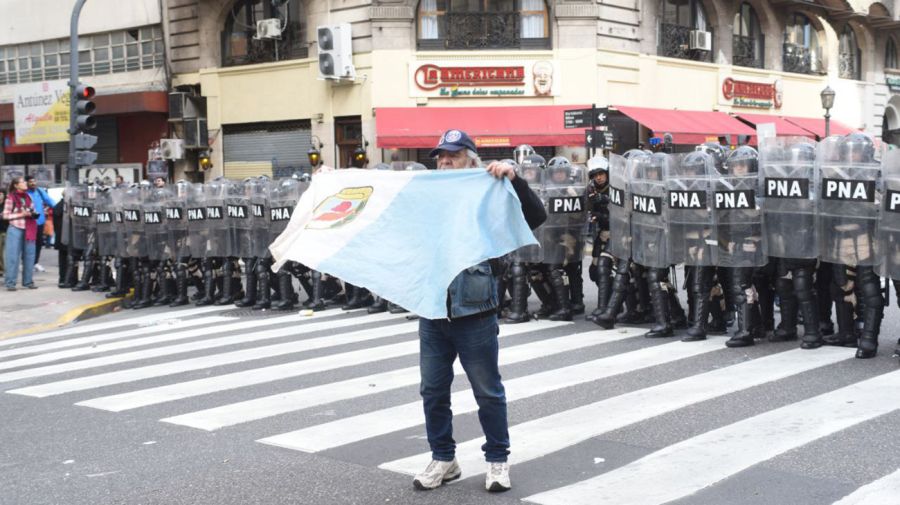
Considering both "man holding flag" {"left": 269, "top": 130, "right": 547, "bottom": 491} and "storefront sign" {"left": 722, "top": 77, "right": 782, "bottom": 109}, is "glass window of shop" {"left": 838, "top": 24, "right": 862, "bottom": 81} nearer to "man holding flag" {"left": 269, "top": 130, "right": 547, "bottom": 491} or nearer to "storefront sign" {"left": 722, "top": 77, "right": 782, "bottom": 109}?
"storefront sign" {"left": 722, "top": 77, "right": 782, "bottom": 109}

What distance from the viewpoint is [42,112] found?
102 feet

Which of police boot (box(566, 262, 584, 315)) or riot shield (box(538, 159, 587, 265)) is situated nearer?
riot shield (box(538, 159, 587, 265))

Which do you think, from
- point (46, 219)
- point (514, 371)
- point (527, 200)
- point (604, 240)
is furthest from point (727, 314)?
point (46, 219)

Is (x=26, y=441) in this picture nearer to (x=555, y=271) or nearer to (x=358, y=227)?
(x=358, y=227)

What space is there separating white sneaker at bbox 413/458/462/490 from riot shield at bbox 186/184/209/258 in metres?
10.0

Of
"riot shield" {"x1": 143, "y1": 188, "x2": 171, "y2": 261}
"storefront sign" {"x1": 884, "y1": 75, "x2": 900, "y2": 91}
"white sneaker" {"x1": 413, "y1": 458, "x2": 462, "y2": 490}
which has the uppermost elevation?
"storefront sign" {"x1": 884, "y1": 75, "x2": 900, "y2": 91}

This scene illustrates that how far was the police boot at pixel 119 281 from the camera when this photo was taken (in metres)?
16.4

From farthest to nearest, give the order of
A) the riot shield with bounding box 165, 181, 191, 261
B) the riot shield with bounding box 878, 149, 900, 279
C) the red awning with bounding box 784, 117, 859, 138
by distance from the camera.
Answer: the red awning with bounding box 784, 117, 859, 138 < the riot shield with bounding box 165, 181, 191, 261 < the riot shield with bounding box 878, 149, 900, 279

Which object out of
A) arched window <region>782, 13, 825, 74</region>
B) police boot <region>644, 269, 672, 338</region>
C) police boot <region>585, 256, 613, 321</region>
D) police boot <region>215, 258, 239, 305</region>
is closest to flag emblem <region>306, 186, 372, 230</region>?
police boot <region>644, 269, 672, 338</region>

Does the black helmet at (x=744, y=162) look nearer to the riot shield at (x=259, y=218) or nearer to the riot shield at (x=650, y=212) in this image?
the riot shield at (x=650, y=212)

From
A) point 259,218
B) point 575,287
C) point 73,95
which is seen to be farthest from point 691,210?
point 73,95

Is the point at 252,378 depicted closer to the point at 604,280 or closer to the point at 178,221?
the point at 604,280

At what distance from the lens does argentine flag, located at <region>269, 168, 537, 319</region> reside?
213 inches

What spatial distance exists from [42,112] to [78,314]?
1828 centimetres
